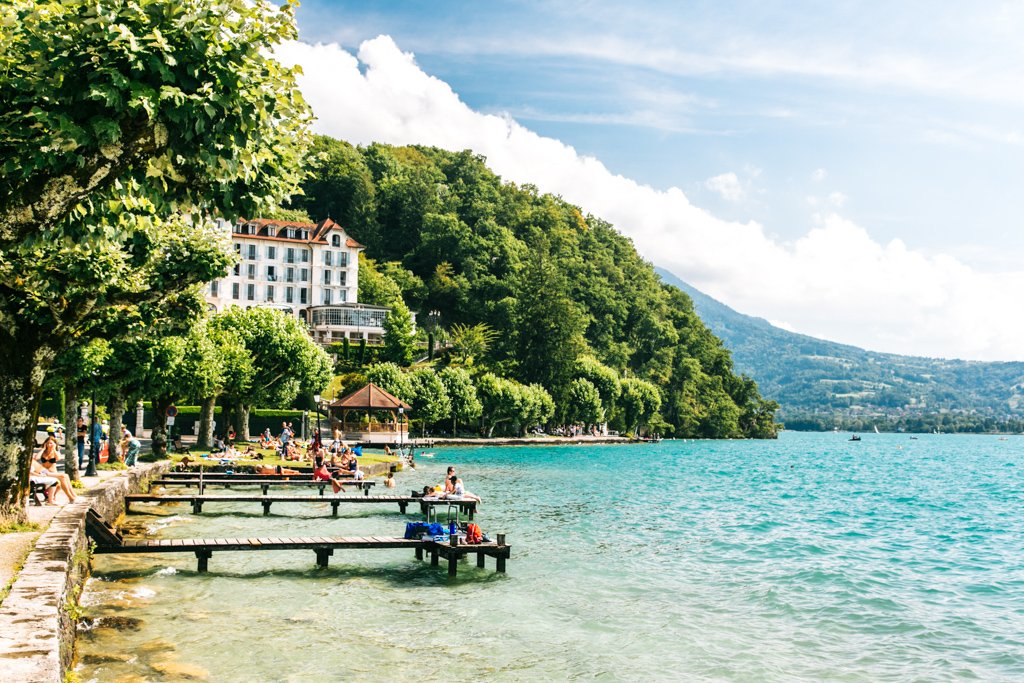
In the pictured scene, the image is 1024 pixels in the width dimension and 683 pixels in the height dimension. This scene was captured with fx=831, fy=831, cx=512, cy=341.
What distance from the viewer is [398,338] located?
104188 mm

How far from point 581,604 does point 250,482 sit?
2114 cm

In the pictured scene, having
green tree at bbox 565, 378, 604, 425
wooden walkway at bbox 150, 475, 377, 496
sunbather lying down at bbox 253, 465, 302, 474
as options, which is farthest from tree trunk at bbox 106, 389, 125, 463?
green tree at bbox 565, 378, 604, 425

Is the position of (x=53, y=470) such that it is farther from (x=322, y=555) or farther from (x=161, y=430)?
(x=161, y=430)

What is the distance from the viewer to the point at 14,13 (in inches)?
361

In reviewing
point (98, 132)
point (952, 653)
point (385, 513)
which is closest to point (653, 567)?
point (952, 653)

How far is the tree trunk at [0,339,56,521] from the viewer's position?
16109mm

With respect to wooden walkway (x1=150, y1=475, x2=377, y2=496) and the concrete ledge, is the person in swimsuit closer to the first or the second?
the concrete ledge

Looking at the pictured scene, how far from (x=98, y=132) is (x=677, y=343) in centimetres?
15267

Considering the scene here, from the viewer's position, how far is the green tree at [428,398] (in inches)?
3413

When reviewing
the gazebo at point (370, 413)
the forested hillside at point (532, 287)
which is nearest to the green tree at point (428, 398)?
the gazebo at point (370, 413)

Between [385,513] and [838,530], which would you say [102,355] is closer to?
[385,513]

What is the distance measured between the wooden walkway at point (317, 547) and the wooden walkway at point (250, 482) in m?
13.1

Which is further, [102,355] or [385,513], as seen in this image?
[385,513]

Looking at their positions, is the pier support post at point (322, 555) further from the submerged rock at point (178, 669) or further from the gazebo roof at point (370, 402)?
the gazebo roof at point (370, 402)
